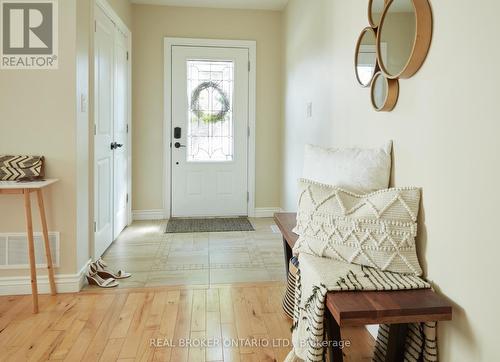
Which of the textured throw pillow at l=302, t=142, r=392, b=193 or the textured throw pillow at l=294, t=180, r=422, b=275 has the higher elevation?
the textured throw pillow at l=302, t=142, r=392, b=193

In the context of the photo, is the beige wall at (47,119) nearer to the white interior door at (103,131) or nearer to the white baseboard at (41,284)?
the white baseboard at (41,284)

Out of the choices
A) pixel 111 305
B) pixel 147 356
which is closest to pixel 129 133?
pixel 111 305

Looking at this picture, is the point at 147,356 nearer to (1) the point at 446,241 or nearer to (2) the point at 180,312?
(2) the point at 180,312

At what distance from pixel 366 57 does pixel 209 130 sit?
9.14 ft

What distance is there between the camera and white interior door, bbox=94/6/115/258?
3.01 m

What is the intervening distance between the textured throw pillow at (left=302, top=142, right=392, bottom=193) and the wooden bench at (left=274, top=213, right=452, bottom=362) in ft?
1.79

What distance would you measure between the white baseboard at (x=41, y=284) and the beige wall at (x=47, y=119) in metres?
0.05

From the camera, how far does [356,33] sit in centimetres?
224

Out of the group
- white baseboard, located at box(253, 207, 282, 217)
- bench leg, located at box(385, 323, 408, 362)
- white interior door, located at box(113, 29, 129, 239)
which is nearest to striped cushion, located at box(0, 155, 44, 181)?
white interior door, located at box(113, 29, 129, 239)

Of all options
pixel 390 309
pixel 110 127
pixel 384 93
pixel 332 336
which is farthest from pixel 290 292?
pixel 110 127

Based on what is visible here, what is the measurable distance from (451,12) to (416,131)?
1.48ft

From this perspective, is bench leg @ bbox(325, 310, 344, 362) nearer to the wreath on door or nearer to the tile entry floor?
the tile entry floor

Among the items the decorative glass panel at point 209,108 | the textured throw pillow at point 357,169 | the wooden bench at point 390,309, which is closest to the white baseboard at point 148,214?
the decorative glass panel at point 209,108

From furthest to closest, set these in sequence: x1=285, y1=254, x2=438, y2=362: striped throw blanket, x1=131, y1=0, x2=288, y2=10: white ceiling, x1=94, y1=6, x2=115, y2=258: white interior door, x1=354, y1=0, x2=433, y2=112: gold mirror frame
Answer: x1=131, y1=0, x2=288, y2=10: white ceiling → x1=94, y1=6, x2=115, y2=258: white interior door → x1=354, y1=0, x2=433, y2=112: gold mirror frame → x1=285, y1=254, x2=438, y2=362: striped throw blanket
